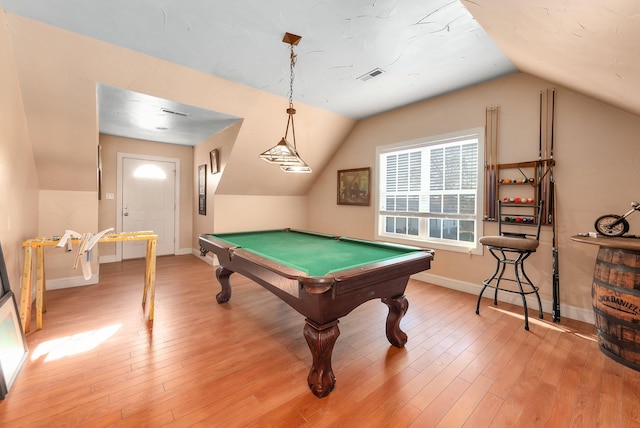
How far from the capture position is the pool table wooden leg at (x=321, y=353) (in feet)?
5.50

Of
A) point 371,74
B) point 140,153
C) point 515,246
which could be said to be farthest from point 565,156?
point 140,153

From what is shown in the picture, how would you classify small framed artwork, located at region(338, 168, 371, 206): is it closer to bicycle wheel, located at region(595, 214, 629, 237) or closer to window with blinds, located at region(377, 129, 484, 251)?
window with blinds, located at region(377, 129, 484, 251)

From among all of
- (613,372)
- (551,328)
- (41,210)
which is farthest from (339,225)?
(41,210)

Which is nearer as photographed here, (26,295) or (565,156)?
(26,295)

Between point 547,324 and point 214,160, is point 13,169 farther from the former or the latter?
point 547,324

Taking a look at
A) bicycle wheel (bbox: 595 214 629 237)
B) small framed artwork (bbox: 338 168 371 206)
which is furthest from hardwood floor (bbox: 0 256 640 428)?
small framed artwork (bbox: 338 168 371 206)

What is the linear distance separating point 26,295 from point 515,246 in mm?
4506

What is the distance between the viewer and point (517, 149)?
10.2 feet

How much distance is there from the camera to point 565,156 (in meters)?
2.81

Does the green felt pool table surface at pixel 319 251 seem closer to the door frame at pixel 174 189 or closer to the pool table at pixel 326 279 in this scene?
the pool table at pixel 326 279

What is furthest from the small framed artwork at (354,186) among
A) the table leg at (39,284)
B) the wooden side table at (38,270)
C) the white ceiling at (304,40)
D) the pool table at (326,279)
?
the table leg at (39,284)

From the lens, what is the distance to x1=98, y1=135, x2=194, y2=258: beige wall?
508cm

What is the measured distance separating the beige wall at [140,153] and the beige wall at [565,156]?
474cm

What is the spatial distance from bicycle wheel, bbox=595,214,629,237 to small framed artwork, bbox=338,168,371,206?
2.82 m
